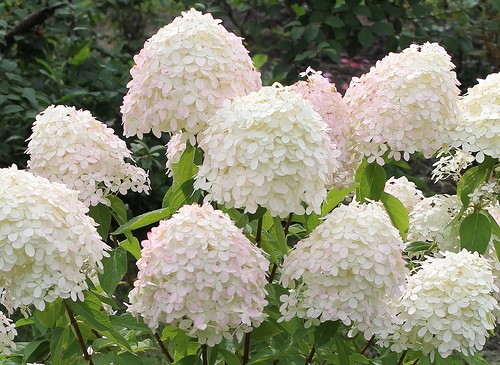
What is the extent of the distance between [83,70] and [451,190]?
1.93 metres

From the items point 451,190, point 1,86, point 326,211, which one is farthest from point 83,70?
point 326,211

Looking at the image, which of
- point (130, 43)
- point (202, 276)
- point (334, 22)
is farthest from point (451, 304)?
point (130, 43)

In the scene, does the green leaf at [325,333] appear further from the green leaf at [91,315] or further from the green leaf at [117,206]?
the green leaf at [117,206]

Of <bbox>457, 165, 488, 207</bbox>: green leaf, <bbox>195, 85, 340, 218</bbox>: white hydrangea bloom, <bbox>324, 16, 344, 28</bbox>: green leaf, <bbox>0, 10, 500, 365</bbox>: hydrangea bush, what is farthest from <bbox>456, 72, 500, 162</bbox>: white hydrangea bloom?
<bbox>324, 16, 344, 28</bbox>: green leaf

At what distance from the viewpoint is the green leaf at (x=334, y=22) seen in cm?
464

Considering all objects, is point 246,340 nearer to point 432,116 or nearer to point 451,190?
point 432,116

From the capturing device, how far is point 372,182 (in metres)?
2.06

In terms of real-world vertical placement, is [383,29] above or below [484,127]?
below

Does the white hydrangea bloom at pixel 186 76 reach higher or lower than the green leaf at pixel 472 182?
higher

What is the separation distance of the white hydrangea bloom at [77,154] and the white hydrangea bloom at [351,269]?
17.6 inches

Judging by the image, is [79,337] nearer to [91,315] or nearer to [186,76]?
[91,315]

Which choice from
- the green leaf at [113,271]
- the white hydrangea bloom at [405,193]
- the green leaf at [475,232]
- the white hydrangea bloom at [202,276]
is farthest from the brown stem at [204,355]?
the white hydrangea bloom at [405,193]

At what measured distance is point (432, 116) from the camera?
1.90 meters

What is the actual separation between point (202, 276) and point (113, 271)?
16.5 inches
